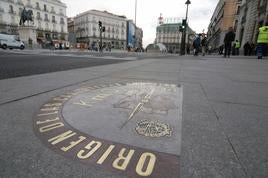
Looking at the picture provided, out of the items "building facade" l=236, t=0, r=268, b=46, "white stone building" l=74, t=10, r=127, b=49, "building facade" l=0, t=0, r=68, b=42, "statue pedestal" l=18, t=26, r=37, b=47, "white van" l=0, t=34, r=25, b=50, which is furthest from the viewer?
"white stone building" l=74, t=10, r=127, b=49

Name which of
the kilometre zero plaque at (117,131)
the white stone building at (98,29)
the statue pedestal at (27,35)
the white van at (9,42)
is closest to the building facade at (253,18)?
the kilometre zero plaque at (117,131)

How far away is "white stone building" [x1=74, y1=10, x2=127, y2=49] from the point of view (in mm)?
79500

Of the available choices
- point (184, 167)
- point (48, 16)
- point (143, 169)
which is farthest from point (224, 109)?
point (48, 16)

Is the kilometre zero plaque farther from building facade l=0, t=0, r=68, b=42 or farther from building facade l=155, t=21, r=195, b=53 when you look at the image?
building facade l=155, t=21, r=195, b=53

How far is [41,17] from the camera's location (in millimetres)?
60406

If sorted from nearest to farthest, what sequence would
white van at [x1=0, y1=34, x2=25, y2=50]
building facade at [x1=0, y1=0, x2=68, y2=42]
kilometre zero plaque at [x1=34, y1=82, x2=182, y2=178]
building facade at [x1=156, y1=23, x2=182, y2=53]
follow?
1. kilometre zero plaque at [x1=34, y1=82, x2=182, y2=178]
2. white van at [x1=0, y1=34, x2=25, y2=50]
3. building facade at [x1=0, y1=0, x2=68, y2=42]
4. building facade at [x1=156, y1=23, x2=182, y2=53]

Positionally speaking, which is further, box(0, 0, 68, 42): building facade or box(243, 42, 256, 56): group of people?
box(0, 0, 68, 42): building facade

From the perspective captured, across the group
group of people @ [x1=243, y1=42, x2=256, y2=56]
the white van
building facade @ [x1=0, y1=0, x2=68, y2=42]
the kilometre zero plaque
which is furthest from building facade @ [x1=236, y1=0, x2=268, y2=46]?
building facade @ [x1=0, y1=0, x2=68, y2=42]

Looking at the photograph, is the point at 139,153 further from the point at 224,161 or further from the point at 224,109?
the point at 224,109

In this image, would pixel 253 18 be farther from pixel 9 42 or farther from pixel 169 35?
pixel 169 35

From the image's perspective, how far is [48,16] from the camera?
62812 millimetres

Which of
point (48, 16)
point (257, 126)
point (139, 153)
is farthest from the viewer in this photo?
point (48, 16)

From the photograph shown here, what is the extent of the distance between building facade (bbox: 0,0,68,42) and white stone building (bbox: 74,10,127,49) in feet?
42.6

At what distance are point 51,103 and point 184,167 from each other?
5.93ft
